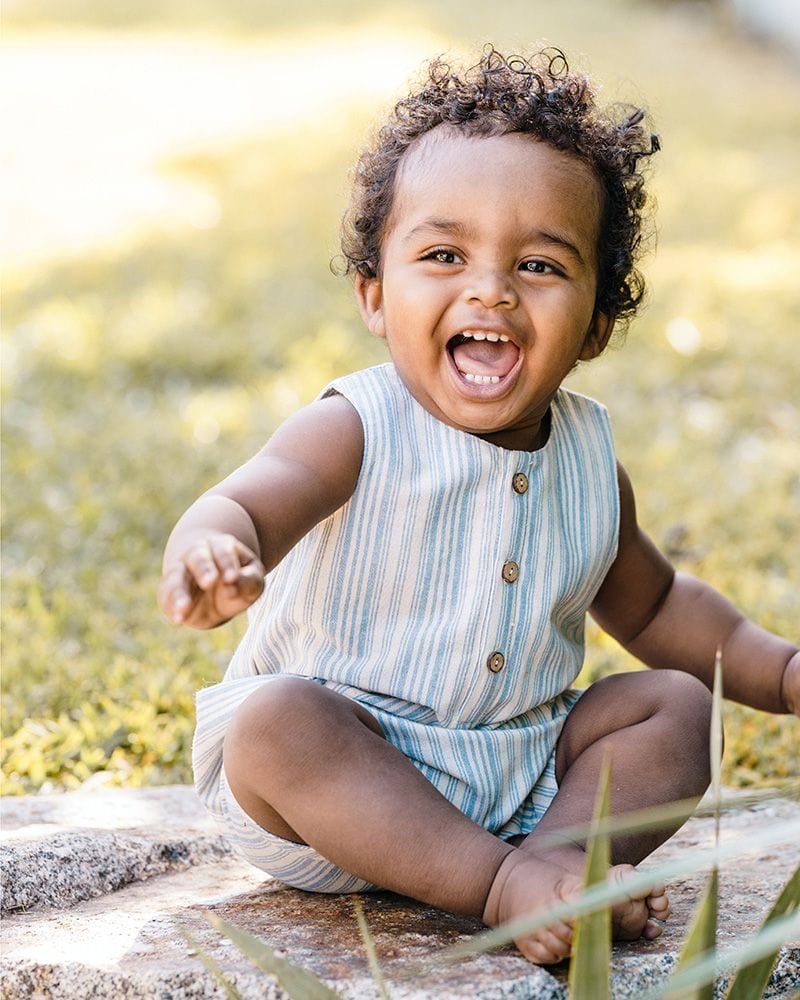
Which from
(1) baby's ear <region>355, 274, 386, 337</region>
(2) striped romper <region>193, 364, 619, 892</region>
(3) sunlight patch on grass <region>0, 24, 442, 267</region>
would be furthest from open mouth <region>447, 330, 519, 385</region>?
(3) sunlight patch on grass <region>0, 24, 442, 267</region>

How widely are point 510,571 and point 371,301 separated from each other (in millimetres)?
517

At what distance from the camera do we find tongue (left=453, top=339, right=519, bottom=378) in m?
2.15

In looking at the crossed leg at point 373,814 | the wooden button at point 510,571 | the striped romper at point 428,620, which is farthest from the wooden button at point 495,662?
the crossed leg at point 373,814

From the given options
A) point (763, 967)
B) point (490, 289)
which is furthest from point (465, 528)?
point (763, 967)

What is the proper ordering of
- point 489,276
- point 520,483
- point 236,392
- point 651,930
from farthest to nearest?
point 236,392 < point 520,483 < point 489,276 < point 651,930

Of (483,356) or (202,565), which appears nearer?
(202,565)

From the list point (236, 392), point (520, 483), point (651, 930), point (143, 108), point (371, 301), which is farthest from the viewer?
point (143, 108)

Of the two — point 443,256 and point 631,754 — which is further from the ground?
point 443,256

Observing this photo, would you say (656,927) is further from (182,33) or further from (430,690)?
(182,33)

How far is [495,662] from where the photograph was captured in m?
2.16

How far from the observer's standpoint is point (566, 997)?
175 centimetres

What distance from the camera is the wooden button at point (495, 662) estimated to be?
A: 2.16 m

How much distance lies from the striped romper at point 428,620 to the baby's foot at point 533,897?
249 mm

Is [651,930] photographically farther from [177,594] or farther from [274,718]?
[177,594]
